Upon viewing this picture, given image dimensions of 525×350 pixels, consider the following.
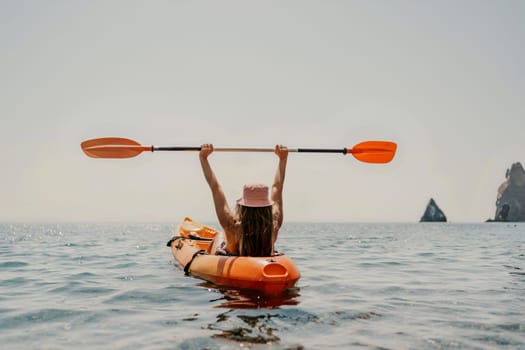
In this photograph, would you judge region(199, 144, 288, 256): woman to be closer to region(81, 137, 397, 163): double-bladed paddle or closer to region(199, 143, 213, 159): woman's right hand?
region(199, 143, 213, 159): woman's right hand

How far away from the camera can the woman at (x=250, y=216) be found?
247 inches

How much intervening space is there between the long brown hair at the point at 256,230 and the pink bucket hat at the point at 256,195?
0.25 feet

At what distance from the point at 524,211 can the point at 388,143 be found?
134 m

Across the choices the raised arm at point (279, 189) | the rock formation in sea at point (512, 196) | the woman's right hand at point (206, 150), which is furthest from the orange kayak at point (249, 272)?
the rock formation in sea at point (512, 196)

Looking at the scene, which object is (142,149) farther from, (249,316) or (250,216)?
(249,316)

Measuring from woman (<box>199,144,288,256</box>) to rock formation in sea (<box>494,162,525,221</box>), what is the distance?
432 feet

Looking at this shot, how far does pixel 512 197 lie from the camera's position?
12825cm

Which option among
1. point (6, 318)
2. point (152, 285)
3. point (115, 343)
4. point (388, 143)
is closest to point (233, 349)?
point (115, 343)

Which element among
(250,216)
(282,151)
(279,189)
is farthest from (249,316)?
(282,151)

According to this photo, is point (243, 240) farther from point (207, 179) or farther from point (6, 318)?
point (6, 318)

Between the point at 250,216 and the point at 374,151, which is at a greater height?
the point at 374,151

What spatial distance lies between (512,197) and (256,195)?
13978 centimetres

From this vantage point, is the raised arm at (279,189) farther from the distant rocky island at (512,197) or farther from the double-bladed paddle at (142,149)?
the distant rocky island at (512,197)

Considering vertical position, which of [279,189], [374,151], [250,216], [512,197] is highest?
[512,197]
